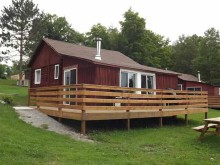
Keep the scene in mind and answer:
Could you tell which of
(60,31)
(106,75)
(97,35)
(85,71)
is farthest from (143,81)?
(60,31)

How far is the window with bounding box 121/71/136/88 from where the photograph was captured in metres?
16.6

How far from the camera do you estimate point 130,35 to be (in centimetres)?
4472

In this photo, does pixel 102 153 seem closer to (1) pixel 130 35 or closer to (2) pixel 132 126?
(2) pixel 132 126

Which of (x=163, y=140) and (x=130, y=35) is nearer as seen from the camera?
(x=163, y=140)

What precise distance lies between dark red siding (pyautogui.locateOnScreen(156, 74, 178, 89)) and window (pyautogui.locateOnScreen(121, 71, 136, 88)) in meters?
2.35

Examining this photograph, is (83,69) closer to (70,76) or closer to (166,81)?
(70,76)

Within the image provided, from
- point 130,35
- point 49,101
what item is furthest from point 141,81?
point 130,35

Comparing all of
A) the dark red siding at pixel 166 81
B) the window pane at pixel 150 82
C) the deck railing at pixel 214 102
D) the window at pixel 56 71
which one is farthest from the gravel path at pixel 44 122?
the deck railing at pixel 214 102

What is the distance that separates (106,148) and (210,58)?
35.9 metres

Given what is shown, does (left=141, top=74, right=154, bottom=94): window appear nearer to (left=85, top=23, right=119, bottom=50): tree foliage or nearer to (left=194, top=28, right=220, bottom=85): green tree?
(left=194, top=28, right=220, bottom=85): green tree

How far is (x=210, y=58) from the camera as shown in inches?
1641

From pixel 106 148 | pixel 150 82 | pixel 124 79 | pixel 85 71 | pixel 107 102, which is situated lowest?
pixel 106 148

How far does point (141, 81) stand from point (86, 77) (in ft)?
11.5

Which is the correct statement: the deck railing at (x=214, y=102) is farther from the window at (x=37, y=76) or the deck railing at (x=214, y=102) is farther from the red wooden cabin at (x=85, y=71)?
the window at (x=37, y=76)
